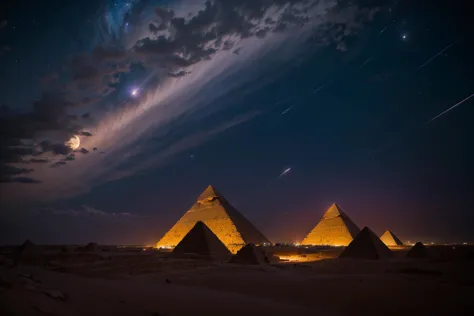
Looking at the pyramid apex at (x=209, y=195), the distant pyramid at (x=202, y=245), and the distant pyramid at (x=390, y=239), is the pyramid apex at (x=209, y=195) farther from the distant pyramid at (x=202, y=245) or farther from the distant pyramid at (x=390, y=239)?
the distant pyramid at (x=390, y=239)

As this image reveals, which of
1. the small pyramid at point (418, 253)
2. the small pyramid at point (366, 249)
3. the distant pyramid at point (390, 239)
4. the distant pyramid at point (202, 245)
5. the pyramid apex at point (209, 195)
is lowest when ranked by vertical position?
the distant pyramid at point (390, 239)

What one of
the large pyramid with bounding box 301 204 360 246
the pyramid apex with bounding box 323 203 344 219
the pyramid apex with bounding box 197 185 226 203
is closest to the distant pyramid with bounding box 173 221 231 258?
the pyramid apex with bounding box 197 185 226 203

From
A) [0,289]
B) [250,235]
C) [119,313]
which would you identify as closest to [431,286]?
[119,313]

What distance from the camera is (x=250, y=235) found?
3897 centimetres

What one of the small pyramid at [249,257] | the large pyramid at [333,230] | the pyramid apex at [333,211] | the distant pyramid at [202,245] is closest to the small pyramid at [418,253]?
the small pyramid at [249,257]

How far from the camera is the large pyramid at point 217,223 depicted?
3662 centimetres

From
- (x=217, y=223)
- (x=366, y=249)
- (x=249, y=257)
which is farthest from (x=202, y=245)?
(x=217, y=223)

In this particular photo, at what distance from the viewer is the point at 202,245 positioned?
23422 mm

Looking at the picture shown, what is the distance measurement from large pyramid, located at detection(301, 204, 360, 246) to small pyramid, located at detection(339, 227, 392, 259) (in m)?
24.2

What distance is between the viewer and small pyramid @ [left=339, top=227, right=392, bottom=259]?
2250 centimetres

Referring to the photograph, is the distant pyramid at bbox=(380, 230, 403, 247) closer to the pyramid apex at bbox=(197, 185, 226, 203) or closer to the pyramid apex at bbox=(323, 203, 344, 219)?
the pyramid apex at bbox=(323, 203, 344, 219)

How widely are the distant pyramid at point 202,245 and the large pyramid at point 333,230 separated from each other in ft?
95.3

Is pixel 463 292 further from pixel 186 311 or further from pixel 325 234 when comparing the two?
pixel 325 234

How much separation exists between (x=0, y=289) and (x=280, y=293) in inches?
272
